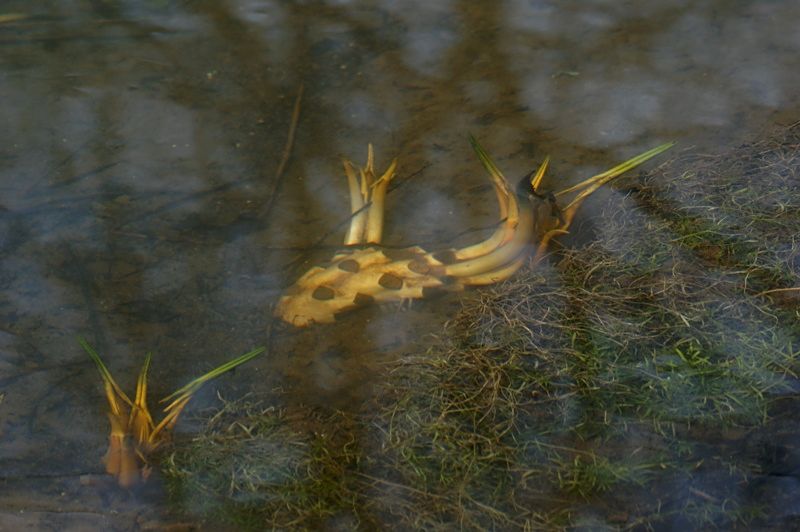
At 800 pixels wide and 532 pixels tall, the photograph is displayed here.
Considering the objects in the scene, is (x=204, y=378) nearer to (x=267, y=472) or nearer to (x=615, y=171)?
(x=267, y=472)

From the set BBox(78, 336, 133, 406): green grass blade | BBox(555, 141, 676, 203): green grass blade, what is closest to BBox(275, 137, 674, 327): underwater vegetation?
BBox(555, 141, 676, 203): green grass blade

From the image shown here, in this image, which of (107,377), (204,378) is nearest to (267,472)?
(204,378)

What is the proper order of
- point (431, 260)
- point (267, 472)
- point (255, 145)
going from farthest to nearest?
point (255, 145)
point (431, 260)
point (267, 472)

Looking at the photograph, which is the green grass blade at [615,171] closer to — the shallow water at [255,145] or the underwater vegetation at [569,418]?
the shallow water at [255,145]

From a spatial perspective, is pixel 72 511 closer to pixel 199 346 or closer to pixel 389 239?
pixel 199 346

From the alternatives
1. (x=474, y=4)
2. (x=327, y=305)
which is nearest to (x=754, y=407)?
(x=327, y=305)

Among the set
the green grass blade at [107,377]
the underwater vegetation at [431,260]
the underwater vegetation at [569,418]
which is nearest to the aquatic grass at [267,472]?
the underwater vegetation at [569,418]
